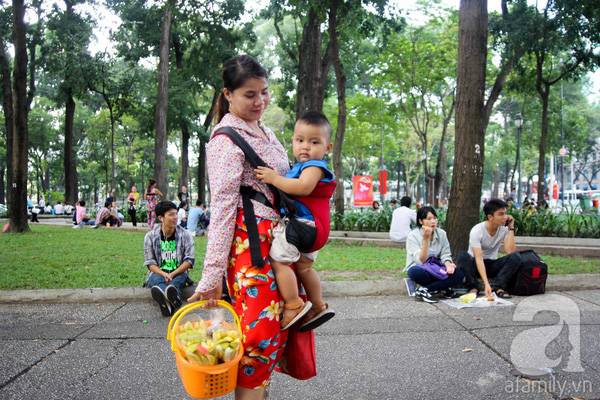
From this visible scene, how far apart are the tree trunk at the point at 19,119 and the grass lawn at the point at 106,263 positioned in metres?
1.63

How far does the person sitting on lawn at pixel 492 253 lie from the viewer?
602cm

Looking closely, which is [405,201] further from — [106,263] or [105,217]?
[105,217]

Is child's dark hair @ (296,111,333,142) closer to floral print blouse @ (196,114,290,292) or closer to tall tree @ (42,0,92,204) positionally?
floral print blouse @ (196,114,290,292)

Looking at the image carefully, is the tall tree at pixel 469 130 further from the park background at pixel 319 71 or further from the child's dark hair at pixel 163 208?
the child's dark hair at pixel 163 208

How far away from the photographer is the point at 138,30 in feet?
74.1

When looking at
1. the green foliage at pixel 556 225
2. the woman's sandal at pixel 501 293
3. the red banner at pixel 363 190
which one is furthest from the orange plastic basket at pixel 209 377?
the red banner at pixel 363 190

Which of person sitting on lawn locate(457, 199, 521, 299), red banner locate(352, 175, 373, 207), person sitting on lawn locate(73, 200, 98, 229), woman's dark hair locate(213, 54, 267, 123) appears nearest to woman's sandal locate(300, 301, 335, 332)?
woman's dark hair locate(213, 54, 267, 123)

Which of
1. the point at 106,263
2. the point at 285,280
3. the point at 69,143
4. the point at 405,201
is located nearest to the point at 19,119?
the point at 106,263

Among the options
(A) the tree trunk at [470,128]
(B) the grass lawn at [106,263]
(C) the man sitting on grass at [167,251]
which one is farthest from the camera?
(A) the tree trunk at [470,128]

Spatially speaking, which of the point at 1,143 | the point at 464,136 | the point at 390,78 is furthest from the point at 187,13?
the point at 1,143

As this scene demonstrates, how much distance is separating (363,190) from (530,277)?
21.2 m

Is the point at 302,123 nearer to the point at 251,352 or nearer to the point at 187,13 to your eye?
the point at 251,352

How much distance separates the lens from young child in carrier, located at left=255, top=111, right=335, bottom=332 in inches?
83.0

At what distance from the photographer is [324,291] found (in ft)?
20.5
